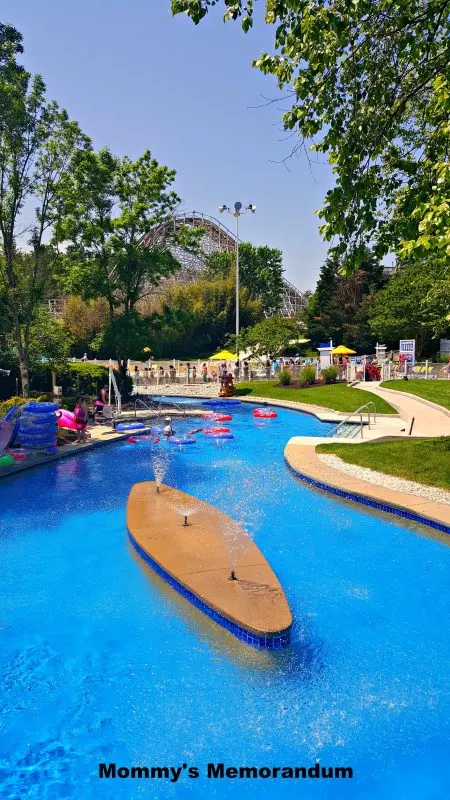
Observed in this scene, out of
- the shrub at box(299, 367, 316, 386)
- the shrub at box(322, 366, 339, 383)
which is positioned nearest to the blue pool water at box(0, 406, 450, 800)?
the shrub at box(299, 367, 316, 386)

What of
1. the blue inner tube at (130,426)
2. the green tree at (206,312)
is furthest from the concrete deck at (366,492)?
the green tree at (206,312)

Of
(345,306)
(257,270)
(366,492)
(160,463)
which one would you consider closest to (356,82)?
(366,492)

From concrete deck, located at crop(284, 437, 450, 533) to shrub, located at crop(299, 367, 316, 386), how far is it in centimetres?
1877

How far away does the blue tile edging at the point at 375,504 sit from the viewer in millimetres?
10406

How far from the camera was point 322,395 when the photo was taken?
30.7 meters

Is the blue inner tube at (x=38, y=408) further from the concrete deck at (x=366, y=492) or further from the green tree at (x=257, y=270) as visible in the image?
the green tree at (x=257, y=270)

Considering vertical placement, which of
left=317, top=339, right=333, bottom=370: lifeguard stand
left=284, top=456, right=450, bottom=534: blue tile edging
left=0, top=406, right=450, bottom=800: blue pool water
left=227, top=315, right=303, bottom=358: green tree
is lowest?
left=0, top=406, right=450, bottom=800: blue pool water

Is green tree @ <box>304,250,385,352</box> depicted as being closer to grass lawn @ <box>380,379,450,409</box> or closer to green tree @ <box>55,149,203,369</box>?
grass lawn @ <box>380,379,450,409</box>

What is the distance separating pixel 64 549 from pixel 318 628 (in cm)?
510

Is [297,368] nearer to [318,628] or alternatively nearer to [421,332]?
[421,332]

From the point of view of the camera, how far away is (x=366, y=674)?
20.5ft

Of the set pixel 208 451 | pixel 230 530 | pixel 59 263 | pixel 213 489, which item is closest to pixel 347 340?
pixel 59 263

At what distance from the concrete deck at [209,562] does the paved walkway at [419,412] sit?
10.6 m

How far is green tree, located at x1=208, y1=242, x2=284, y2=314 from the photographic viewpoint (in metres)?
83.5
